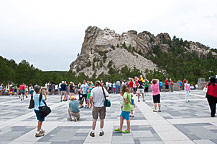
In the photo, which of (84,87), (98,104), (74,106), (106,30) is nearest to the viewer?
(98,104)

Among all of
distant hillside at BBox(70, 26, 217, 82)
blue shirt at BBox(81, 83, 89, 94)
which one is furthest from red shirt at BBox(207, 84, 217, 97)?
distant hillside at BBox(70, 26, 217, 82)

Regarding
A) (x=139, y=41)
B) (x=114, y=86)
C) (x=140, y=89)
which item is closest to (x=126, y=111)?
(x=140, y=89)

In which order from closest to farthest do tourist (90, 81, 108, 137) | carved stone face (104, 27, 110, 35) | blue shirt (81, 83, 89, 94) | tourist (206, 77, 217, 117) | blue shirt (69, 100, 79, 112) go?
tourist (90, 81, 108, 137)
blue shirt (69, 100, 79, 112)
tourist (206, 77, 217, 117)
blue shirt (81, 83, 89, 94)
carved stone face (104, 27, 110, 35)

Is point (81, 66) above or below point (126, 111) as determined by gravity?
above

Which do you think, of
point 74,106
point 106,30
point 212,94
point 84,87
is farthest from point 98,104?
point 106,30

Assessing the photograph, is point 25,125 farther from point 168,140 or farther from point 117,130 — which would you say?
point 168,140

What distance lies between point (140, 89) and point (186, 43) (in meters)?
169

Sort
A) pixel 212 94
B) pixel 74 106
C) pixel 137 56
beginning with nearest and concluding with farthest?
pixel 74 106
pixel 212 94
pixel 137 56

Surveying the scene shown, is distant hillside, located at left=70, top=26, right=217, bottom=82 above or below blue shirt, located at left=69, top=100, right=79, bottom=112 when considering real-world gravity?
above

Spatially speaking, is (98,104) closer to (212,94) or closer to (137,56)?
(212,94)

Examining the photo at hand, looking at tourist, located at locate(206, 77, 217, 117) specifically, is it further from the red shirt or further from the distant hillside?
the distant hillside

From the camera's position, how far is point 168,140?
18.2 ft

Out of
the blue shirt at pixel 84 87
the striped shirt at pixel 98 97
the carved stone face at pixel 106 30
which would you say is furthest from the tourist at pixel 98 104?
the carved stone face at pixel 106 30

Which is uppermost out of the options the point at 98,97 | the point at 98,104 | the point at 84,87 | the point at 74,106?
the point at 84,87
